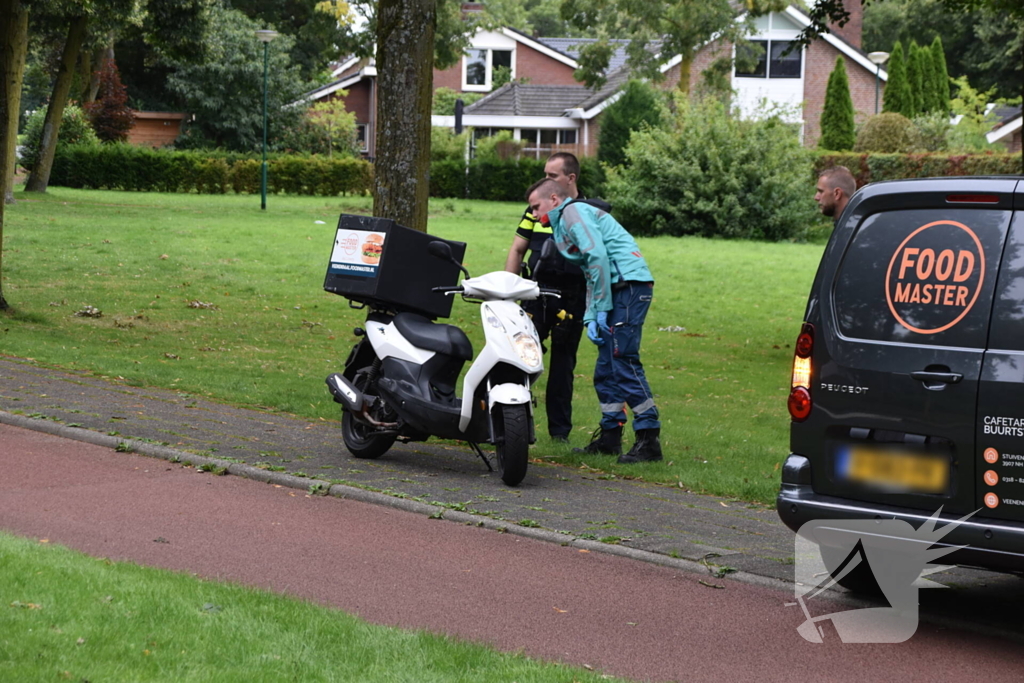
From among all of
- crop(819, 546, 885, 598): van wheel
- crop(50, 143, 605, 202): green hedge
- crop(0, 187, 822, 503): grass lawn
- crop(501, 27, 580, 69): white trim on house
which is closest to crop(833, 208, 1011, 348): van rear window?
crop(819, 546, 885, 598): van wheel

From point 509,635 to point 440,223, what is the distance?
2829 cm

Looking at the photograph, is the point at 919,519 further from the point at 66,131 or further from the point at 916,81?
the point at 916,81

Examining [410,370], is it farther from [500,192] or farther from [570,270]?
[500,192]

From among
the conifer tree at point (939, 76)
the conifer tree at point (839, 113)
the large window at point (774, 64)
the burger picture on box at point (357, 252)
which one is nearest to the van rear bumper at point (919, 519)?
the burger picture on box at point (357, 252)

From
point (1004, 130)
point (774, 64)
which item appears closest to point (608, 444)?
point (774, 64)

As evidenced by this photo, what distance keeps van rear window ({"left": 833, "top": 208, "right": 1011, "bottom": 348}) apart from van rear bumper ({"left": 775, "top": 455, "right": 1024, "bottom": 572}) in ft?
2.27

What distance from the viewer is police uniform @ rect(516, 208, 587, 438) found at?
8984mm

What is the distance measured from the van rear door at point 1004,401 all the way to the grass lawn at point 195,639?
1789 mm

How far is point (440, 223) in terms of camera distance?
3297 cm

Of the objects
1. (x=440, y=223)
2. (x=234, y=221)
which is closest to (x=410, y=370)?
(x=234, y=221)

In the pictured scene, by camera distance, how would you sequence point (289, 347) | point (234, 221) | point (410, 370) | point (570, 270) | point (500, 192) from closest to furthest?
1. point (410, 370)
2. point (570, 270)
3. point (289, 347)
4. point (234, 221)
5. point (500, 192)

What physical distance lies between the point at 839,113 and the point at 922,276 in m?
46.0

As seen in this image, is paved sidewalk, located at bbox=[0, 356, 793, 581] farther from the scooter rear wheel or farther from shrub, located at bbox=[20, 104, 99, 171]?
shrub, located at bbox=[20, 104, 99, 171]

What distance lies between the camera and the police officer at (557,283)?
8.95 metres
